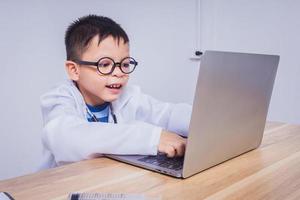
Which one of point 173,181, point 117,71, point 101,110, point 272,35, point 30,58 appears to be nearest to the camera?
point 173,181

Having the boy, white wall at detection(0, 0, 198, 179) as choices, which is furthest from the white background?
the boy

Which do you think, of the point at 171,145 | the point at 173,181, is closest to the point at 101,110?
the point at 171,145

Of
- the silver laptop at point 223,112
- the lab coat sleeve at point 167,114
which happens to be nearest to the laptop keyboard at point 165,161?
the silver laptop at point 223,112

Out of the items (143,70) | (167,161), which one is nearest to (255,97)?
(167,161)

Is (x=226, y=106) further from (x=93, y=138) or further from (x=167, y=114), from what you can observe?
(x=167, y=114)

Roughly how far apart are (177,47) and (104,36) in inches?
62.4

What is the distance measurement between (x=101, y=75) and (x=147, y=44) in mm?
1407

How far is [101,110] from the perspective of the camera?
1.15m

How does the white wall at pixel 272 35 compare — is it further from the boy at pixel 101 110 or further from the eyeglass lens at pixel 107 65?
the eyeglass lens at pixel 107 65

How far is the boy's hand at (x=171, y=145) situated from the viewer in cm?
72

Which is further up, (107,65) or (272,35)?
(107,65)

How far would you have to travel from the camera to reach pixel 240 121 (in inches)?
28.1

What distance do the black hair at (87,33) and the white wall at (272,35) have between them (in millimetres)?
1369

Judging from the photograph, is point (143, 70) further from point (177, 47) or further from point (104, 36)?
point (104, 36)
